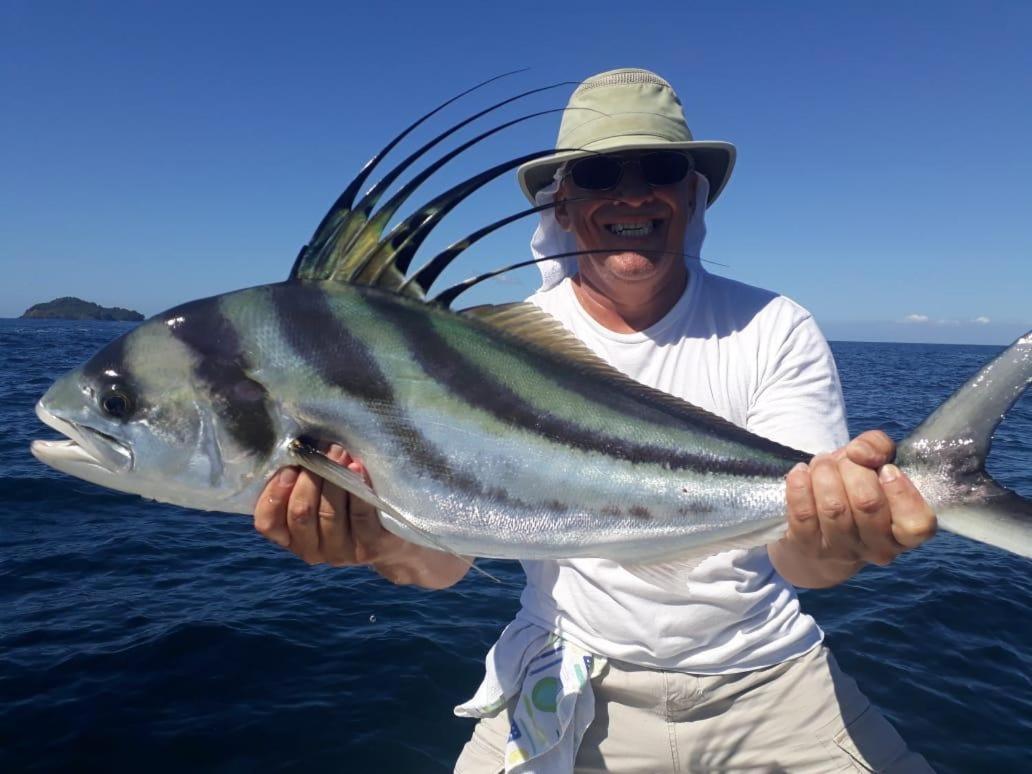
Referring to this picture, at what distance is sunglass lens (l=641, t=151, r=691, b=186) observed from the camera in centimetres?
387

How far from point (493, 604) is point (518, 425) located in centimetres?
699

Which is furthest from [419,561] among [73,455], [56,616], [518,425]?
[56,616]

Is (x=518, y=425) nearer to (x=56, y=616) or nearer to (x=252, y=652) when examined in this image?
(x=252, y=652)

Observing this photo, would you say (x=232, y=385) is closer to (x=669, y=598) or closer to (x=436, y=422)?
(x=436, y=422)

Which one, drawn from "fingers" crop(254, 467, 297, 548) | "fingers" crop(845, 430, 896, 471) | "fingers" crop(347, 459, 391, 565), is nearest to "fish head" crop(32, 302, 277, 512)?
"fingers" crop(254, 467, 297, 548)

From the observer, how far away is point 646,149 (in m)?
3.78

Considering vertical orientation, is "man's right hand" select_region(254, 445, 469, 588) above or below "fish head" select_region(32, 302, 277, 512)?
below

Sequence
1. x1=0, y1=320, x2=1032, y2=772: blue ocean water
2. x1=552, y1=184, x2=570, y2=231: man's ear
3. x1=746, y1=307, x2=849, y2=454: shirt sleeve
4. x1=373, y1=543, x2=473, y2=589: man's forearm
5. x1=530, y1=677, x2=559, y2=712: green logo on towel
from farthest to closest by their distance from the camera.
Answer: x1=0, y1=320, x2=1032, y2=772: blue ocean water < x1=552, y1=184, x2=570, y2=231: man's ear < x1=530, y1=677, x2=559, y2=712: green logo on towel < x1=746, y1=307, x2=849, y2=454: shirt sleeve < x1=373, y1=543, x2=473, y2=589: man's forearm

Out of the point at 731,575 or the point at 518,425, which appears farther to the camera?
the point at 731,575

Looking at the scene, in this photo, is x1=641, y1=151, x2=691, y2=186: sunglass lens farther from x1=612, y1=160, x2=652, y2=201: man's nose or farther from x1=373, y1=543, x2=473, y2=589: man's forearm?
x1=373, y1=543, x2=473, y2=589: man's forearm

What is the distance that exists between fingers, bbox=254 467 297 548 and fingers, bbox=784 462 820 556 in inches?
75.6

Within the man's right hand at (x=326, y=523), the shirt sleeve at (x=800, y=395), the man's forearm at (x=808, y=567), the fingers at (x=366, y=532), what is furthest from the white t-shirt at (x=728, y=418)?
the fingers at (x=366, y=532)

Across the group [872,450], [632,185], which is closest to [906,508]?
[872,450]

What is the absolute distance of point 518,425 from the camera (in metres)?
2.67
